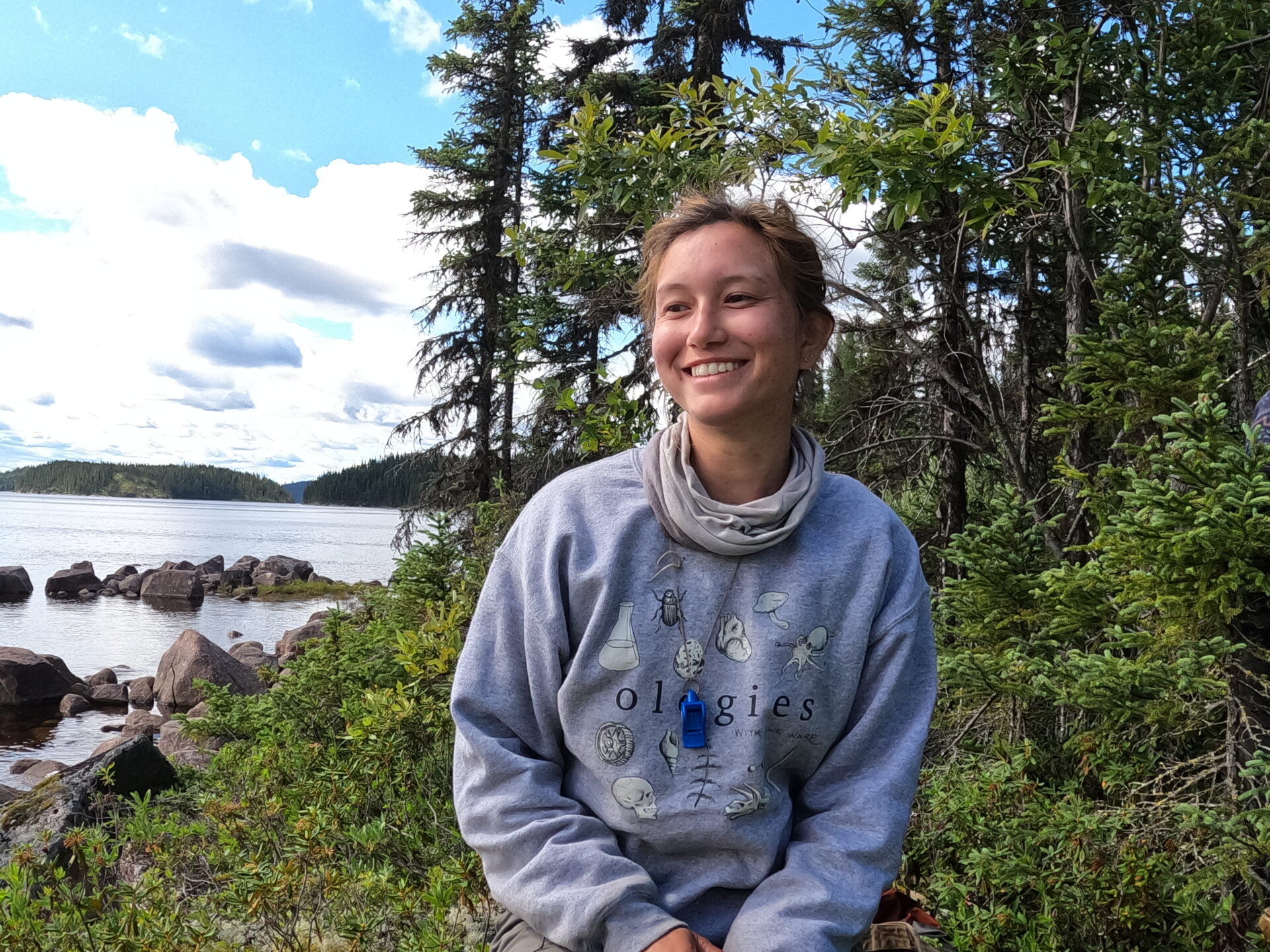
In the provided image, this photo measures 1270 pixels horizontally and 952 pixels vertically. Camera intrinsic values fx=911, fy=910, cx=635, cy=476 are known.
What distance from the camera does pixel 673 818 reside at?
185 centimetres

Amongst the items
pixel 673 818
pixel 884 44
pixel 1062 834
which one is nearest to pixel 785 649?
pixel 673 818

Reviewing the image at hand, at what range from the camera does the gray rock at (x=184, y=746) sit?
27.5 feet

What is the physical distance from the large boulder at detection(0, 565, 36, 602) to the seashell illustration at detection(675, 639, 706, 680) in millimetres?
35637

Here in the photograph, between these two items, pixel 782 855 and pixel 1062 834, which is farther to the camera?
pixel 1062 834

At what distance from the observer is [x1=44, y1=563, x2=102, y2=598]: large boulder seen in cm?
3284

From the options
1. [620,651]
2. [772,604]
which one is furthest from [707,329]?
[620,651]

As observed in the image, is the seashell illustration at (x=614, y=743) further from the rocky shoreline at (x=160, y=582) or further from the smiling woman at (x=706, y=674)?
the rocky shoreline at (x=160, y=582)

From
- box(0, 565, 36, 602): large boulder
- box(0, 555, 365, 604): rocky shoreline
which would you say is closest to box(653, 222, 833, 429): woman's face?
box(0, 555, 365, 604): rocky shoreline

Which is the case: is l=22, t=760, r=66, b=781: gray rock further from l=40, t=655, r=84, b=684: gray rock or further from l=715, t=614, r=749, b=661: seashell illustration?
l=715, t=614, r=749, b=661: seashell illustration

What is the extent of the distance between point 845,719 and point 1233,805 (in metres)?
1.79

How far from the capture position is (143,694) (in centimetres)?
1659

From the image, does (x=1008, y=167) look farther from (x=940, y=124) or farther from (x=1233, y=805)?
(x=1233, y=805)

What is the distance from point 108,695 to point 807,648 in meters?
18.3

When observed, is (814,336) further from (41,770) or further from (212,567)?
(212,567)
